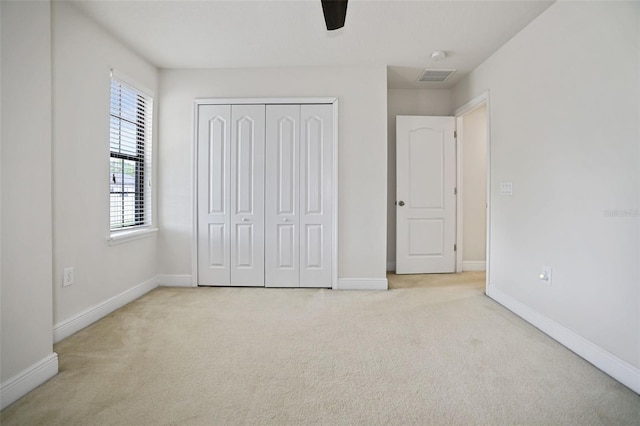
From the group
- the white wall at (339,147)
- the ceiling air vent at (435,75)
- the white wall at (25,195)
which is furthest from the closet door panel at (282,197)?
the white wall at (25,195)

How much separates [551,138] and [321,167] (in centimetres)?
213

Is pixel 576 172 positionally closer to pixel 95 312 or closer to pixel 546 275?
pixel 546 275

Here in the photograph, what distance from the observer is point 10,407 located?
1.52 metres

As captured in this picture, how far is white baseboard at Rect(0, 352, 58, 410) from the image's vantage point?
153cm

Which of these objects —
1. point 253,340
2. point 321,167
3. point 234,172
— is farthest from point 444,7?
point 253,340

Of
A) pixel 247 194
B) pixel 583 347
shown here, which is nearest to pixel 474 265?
pixel 583 347

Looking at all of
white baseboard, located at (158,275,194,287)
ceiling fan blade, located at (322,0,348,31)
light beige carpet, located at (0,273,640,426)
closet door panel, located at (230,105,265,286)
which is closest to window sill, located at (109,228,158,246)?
white baseboard, located at (158,275,194,287)

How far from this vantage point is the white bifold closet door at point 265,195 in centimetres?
348

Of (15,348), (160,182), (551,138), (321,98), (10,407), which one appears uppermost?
(321,98)

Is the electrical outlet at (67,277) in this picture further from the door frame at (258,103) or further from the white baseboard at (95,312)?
the door frame at (258,103)

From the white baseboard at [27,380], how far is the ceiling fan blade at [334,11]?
2.49 m

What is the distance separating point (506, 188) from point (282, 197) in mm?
2349

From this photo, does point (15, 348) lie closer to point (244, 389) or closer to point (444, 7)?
point (244, 389)

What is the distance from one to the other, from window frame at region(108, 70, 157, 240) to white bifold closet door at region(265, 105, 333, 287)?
134 cm
